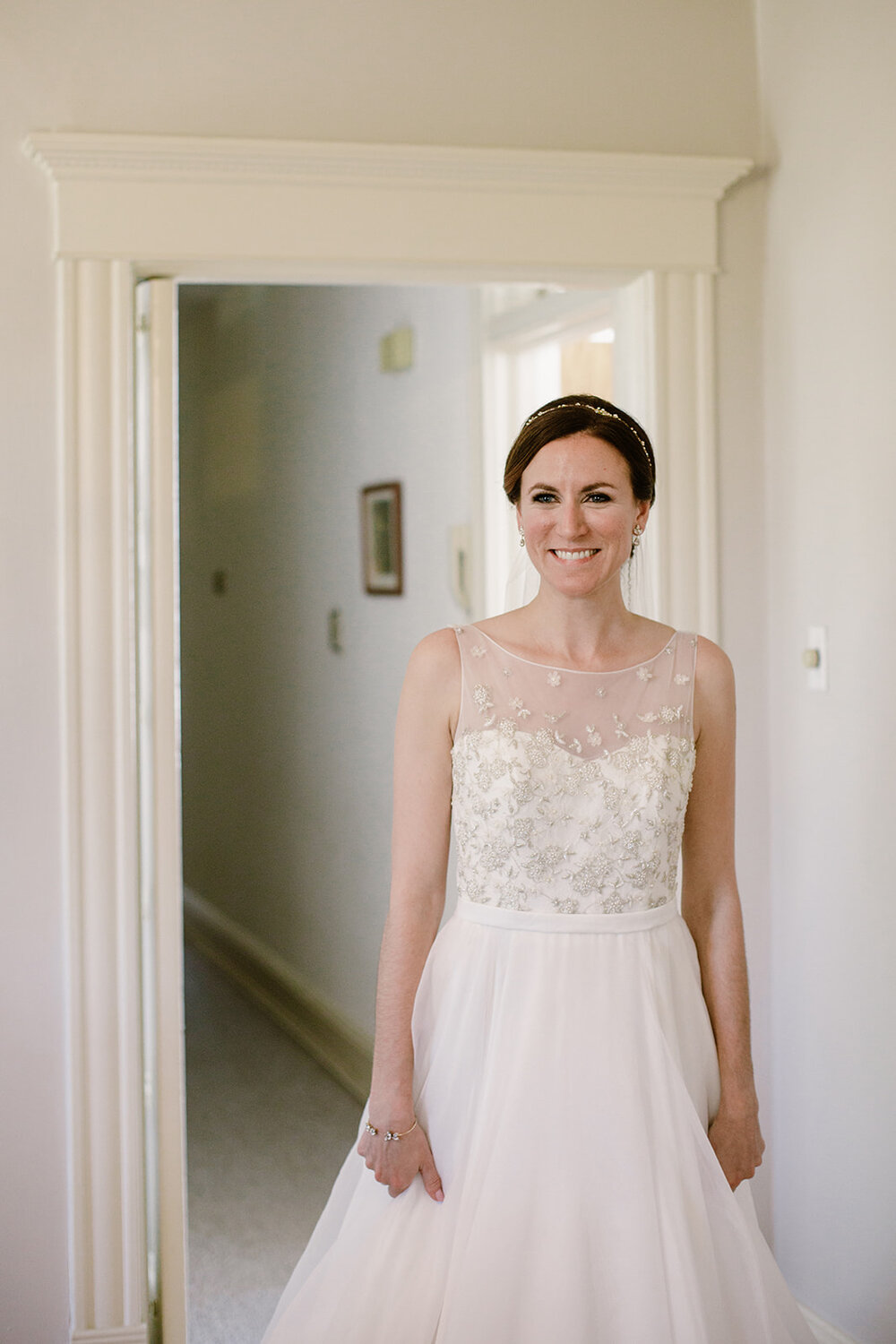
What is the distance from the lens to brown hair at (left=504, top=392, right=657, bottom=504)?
1595mm

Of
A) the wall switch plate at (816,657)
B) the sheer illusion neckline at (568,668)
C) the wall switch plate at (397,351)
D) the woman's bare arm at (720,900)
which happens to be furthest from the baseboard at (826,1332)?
the wall switch plate at (397,351)

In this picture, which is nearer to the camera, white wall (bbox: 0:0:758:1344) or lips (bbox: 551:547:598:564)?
lips (bbox: 551:547:598:564)

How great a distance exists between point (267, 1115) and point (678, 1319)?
7.81 feet

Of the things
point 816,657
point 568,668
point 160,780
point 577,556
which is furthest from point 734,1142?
Result: point 160,780

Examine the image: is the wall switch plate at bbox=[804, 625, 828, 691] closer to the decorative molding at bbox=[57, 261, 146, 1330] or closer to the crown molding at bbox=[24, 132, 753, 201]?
the crown molding at bbox=[24, 132, 753, 201]

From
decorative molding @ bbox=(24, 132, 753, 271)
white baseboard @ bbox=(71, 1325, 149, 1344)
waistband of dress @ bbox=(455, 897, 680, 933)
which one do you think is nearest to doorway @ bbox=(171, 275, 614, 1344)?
white baseboard @ bbox=(71, 1325, 149, 1344)

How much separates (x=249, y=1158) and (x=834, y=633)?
2.18 meters

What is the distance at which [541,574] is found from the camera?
162 centimetres

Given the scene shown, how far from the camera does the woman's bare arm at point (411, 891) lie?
5.28 feet

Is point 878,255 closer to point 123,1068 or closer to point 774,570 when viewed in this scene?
point 774,570

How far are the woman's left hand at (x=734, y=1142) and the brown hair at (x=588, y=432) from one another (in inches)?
34.0

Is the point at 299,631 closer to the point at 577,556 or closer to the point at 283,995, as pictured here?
the point at 283,995

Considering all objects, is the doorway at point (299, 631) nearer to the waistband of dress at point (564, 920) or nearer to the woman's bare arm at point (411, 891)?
the woman's bare arm at point (411, 891)

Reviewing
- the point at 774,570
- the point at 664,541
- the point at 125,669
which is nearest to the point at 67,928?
the point at 125,669
